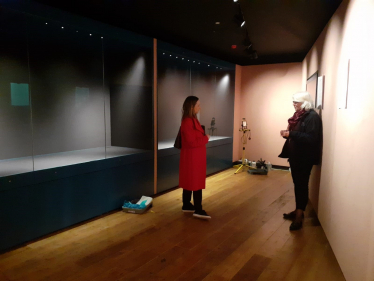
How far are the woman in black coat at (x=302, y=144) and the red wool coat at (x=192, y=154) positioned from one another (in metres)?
0.98

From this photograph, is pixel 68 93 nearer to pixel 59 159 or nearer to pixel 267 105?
pixel 59 159

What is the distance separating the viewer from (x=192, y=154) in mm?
3535

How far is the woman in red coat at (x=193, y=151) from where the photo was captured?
11.4 ft

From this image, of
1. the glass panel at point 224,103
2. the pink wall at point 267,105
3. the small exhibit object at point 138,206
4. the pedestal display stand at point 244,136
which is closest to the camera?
the small exhibit object at point 138,206

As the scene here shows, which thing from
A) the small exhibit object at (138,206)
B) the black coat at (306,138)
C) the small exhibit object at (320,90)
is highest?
the small exhibit object at (320,90)

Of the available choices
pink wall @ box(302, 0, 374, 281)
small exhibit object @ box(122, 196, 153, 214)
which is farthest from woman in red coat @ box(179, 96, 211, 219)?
pink wall @ box(302, 0, 374, 281)

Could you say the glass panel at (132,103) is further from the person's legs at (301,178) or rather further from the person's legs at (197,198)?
the person's legs at (301,178)

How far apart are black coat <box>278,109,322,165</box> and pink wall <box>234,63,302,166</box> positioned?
348cm

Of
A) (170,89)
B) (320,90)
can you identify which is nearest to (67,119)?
(170,89)

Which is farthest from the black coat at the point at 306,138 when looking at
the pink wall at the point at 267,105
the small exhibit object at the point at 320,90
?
the pink wall at the point at 267,105

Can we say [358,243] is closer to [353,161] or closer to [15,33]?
[353,161]

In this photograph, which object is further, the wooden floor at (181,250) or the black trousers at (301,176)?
the black trousers at (301,176)

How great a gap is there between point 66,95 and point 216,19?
2265 millimetres

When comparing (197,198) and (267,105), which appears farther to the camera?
(267,105)
